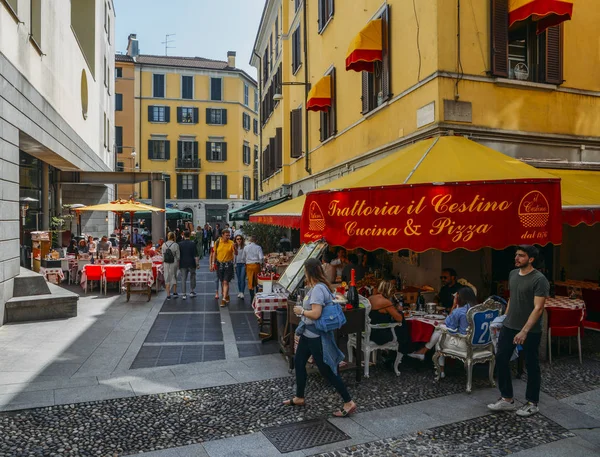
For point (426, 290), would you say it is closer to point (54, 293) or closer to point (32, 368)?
point (32, 368)

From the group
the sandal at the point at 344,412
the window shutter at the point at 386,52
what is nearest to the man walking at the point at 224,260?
the window shutter at the point at 386,52

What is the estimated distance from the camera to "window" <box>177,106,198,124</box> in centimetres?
4753

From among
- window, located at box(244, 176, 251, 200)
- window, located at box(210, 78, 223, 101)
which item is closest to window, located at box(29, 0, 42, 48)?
window, located at box(210, 78, 223, 101)

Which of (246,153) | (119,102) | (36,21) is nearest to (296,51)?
(36,21)

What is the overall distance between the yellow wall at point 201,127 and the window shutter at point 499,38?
40.5 metres

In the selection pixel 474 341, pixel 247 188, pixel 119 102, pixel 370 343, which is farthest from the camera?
pixel 247 188

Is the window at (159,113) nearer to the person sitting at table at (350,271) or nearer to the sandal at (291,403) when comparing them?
the person sitting at table at (350,271)

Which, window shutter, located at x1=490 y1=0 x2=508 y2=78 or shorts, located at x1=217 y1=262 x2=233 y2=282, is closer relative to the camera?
window shutter, located at x1=490 y1=0 x2=508 y2=78

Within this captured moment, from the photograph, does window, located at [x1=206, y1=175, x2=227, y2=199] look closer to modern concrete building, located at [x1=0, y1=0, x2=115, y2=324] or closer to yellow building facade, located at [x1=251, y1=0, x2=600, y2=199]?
modern concrete building, located at [x1=0, y1=0, x2=115, y2=324]

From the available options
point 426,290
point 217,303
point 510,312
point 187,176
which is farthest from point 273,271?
point 187,176

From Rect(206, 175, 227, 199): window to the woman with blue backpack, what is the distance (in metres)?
43.5

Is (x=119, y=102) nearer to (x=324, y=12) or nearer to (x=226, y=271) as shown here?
(x=324, y=12)

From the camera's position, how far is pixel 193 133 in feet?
157

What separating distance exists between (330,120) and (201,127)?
35015 mm
